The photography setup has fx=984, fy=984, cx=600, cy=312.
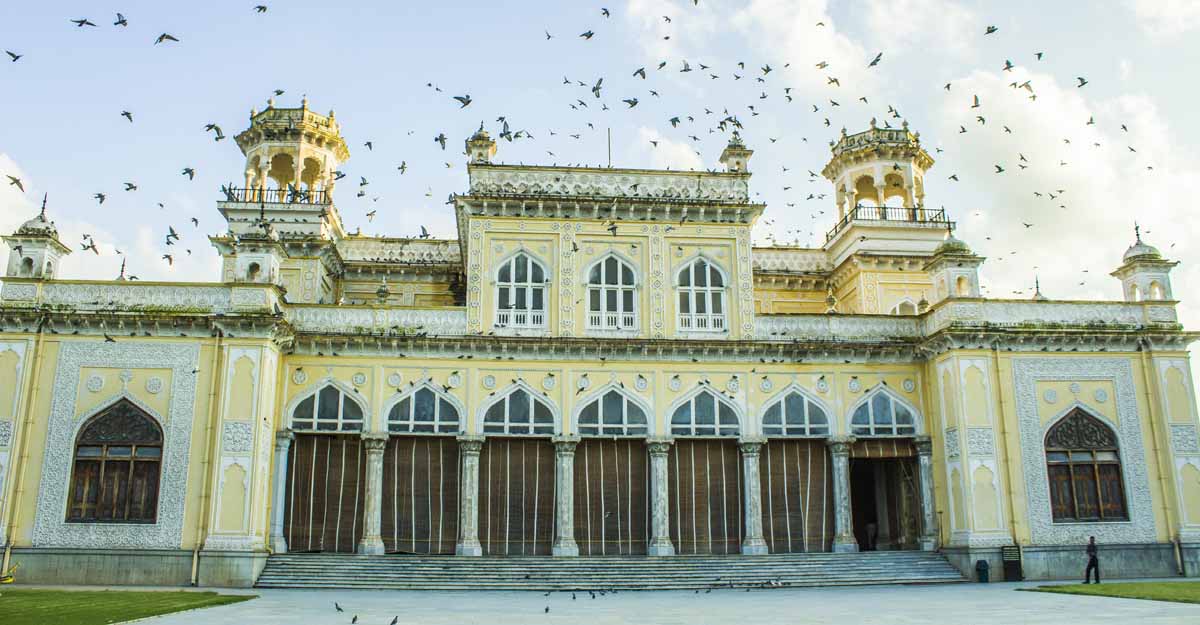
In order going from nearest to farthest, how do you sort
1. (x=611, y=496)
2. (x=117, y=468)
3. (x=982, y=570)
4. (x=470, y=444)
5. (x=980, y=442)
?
(x=117, y=468) < (x=982, y=570) < (x=980, y=442) < (x=470, y=444) < (x=611, y=496)

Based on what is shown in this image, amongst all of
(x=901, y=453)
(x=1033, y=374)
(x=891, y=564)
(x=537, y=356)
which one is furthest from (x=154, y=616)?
(x=1033, y=374)

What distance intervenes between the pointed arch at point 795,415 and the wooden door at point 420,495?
933 cm

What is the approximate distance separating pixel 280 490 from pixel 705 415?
12277 millimetres

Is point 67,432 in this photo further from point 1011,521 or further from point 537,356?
point 1011,521

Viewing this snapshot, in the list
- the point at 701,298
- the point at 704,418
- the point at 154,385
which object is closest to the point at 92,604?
the point at 154,385

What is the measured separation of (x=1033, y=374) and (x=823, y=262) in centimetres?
1076

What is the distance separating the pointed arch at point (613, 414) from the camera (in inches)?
1132

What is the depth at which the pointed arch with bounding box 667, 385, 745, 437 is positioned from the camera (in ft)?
95.5

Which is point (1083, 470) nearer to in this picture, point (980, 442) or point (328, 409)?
point (980, 442)

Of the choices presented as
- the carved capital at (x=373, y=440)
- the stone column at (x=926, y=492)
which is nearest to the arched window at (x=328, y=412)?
the carved capital at (x=373, y=440)

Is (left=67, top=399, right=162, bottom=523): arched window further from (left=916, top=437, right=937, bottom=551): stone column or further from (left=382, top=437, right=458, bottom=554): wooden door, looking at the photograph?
(left=916, top=437, right=937, bottom=551): stone column

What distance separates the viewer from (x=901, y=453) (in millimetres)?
29562

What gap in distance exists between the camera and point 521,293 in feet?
97.7

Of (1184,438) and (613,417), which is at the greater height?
(613,417)
